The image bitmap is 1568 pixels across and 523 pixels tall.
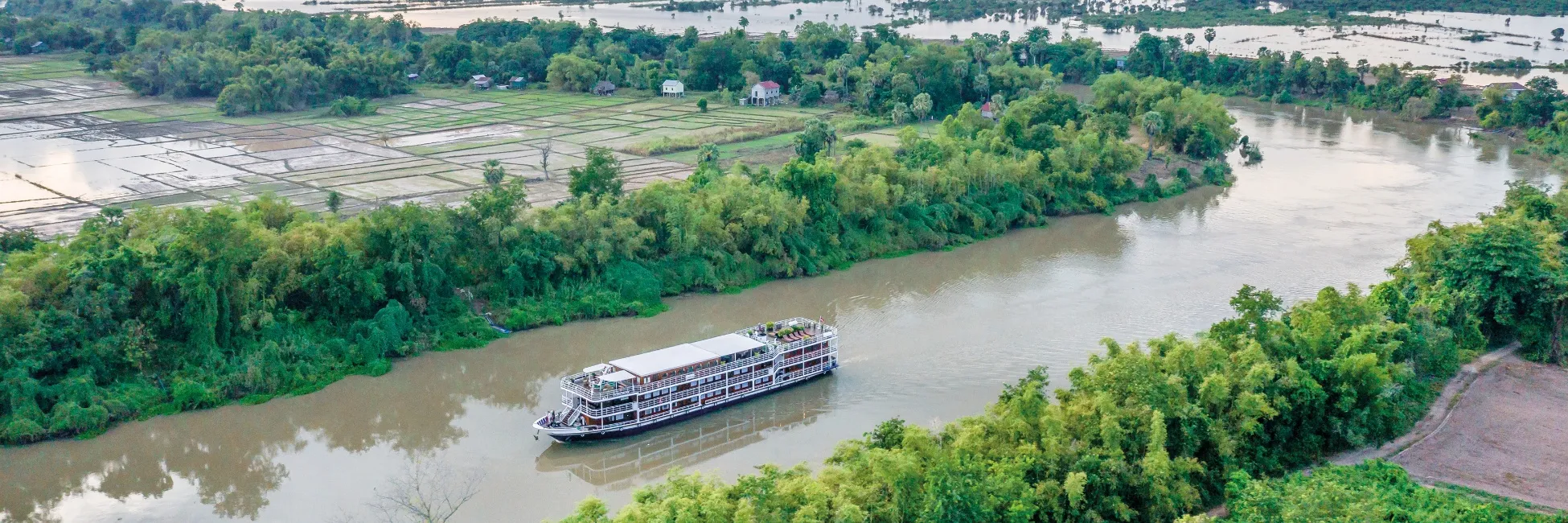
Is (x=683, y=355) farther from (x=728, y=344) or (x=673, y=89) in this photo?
(x=673, y=89)

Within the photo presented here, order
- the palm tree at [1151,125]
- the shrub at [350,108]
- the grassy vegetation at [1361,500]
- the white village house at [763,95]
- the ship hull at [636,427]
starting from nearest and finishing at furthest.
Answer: the grassy vegetation at [1361,500] < the ship hull at [636,427] < the palm tree at [1151,125] < the shrub at [350,108] < the white village house at [763,95]

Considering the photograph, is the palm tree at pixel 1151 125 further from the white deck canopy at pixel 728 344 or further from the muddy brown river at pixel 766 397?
the white deck canopy at pixel 728 344

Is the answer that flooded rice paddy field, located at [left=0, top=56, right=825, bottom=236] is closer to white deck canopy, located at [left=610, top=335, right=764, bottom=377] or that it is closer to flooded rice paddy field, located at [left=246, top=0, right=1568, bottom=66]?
white deck canopy, located at [left=610, top=335, right=764, bottom=377]

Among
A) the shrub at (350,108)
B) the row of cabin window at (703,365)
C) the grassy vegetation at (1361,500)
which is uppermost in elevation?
the shrub at (350,108)

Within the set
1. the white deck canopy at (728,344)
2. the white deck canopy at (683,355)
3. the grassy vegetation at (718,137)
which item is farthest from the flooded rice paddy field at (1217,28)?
the white deck canopy at (683,355)

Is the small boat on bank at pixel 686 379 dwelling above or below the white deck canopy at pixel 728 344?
below

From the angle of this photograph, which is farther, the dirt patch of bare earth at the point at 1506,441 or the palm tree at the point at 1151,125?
the palm tree at the point at 1151,125

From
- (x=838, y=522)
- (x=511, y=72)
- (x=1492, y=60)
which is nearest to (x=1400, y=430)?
(x=838, y=522)
